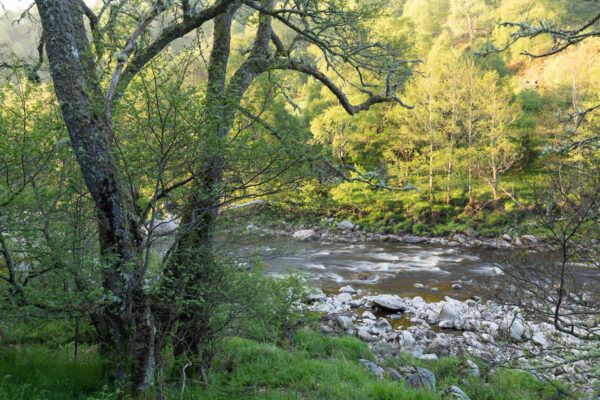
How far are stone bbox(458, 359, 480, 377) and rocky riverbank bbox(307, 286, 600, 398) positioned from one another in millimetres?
74

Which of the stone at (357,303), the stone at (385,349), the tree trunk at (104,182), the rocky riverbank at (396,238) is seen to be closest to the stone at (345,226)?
the rocky riverbank at (396,238)

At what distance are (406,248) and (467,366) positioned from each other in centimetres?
1292

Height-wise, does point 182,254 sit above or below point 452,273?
above

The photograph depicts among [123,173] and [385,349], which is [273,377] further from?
[123,173]

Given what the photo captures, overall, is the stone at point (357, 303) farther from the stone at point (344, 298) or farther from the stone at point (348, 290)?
the stone at point (348, 290)

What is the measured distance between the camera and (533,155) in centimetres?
2695

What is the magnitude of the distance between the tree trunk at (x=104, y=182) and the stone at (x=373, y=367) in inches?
146

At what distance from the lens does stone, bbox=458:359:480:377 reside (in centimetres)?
660

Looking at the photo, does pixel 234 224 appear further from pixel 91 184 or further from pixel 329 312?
pixel 329 312

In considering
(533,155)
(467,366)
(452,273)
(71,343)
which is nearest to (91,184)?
(71,343)

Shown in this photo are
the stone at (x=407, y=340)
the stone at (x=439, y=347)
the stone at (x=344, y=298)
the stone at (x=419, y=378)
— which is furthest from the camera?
the stone at (x=344, y=298)

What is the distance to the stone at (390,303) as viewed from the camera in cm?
1081

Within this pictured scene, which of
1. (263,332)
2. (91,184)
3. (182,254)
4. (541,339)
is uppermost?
(91,184)

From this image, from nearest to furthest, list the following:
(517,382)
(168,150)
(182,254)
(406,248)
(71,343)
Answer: (168,150), (182,254), (71,343), (517,382), (406,248)
